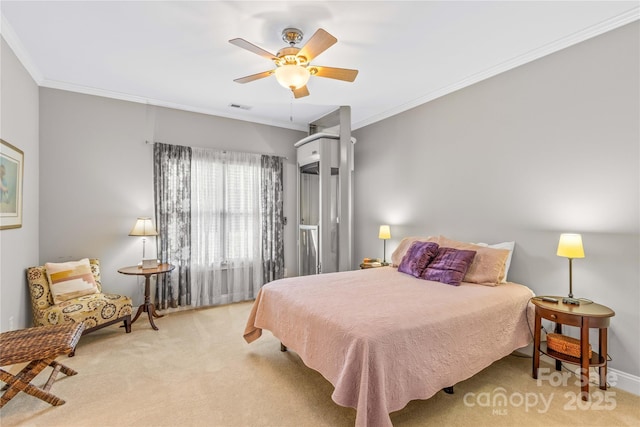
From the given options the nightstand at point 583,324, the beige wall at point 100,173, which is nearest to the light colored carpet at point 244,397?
the nightstand at point 583,324

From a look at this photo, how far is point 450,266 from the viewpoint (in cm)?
287

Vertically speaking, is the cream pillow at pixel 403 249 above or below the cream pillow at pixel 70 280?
above

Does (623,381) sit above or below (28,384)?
below

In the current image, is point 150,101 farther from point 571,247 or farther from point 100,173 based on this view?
point 571,247

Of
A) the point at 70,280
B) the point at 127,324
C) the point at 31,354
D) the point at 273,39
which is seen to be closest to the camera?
the point at 31,354

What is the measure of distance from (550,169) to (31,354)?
4.29 m

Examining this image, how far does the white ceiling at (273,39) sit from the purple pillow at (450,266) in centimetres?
190

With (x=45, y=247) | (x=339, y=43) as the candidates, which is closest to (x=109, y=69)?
(x=45, y=247)

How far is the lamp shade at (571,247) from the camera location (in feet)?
7.56

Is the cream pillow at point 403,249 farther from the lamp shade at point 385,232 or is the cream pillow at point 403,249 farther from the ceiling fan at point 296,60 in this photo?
the ceiling fan at point 296,60

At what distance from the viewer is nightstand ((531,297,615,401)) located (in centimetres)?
212

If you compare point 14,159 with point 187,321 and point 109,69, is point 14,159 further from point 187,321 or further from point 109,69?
point 187,321

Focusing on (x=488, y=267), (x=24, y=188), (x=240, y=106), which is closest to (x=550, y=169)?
(x=488, y=267)

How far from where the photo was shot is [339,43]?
8.71ft
